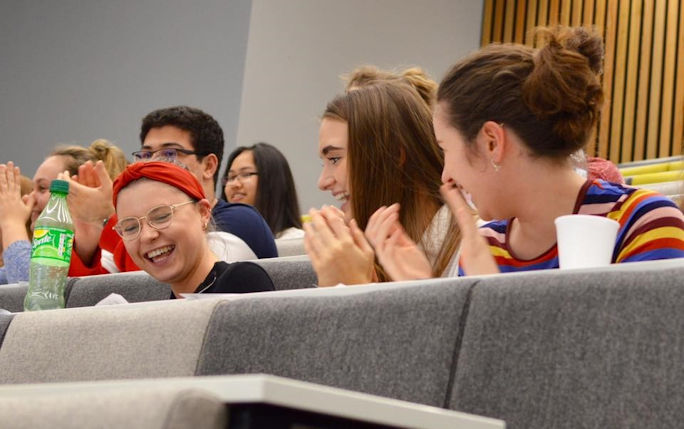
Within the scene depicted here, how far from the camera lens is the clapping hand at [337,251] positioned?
178cm

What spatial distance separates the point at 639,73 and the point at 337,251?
4.91 meters

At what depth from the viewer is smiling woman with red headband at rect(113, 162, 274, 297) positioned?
228 cm

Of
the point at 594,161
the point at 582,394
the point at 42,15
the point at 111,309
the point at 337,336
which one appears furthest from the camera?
the point at 42,15

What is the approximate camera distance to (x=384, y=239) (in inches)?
70.2

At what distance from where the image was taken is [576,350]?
1.03 metres

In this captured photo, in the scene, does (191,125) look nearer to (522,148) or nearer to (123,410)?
(522,148)

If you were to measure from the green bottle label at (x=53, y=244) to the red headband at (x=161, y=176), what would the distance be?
0.60ft

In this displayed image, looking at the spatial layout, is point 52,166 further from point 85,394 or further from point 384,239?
point 85,394

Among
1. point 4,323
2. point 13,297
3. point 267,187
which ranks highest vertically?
point 267,187

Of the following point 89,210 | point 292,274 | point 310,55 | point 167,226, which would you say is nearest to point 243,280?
point 292,274

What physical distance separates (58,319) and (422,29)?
5.25 m

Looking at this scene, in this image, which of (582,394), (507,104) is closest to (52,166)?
(507,104)

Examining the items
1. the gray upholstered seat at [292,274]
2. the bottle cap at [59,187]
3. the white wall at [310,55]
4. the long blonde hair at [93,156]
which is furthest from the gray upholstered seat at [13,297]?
the white wall at [310,55]

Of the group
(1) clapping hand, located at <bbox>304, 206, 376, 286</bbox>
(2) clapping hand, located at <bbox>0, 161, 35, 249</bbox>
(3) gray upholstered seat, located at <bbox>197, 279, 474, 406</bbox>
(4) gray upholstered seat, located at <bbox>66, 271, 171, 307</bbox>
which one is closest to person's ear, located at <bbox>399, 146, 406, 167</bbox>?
(1) clapping hand, located at <bbox>304, 206, 376, 286</bbox>
